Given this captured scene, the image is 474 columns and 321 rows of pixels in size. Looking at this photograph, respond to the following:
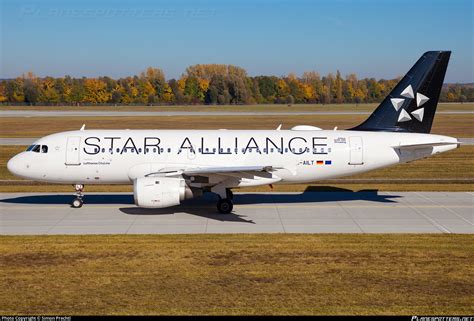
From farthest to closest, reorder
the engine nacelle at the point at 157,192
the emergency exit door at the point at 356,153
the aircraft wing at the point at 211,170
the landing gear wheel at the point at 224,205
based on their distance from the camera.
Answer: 1. the emergency exit door at the point at 356,153
2. the landing gear wheel at the point at 224,205
3. the engine nacelle at the point at 157,192
4. the aircraft wing at the point at 211,170

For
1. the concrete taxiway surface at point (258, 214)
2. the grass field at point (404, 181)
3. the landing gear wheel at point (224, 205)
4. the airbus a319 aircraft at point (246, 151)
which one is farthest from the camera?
the grass field at point (404, 181)

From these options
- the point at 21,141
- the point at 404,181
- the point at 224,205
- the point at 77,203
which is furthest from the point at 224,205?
the point at 21,141

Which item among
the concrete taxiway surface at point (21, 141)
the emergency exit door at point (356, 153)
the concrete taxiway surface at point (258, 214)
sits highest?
the emergency exit door at point (356, 153)

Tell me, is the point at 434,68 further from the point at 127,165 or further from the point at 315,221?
the point at 127,165

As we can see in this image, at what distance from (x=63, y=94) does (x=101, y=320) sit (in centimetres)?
17757

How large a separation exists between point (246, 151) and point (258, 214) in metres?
2.99

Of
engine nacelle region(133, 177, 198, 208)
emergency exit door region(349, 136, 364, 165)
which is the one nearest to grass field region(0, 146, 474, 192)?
emergency exit door region(349, 136, 364, 165)

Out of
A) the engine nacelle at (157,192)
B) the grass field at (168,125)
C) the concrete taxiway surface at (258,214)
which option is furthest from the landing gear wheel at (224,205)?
the grass field at (168,125)

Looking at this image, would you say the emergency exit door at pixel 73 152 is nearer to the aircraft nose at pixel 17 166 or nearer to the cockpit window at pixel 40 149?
the cockpit window at pixel 40 149

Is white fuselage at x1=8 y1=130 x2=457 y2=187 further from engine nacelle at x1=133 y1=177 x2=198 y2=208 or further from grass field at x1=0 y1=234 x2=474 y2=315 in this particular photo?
grass field at x1=0 y1=234 x2=474 y2=315

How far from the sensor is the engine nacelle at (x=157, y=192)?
86.8 feet

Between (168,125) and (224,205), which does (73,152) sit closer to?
Result: (224,205)

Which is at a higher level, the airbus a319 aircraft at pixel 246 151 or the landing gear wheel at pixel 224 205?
the airbus a319 aircraft at pixel 246 151

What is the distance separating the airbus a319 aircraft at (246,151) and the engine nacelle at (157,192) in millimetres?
1141
